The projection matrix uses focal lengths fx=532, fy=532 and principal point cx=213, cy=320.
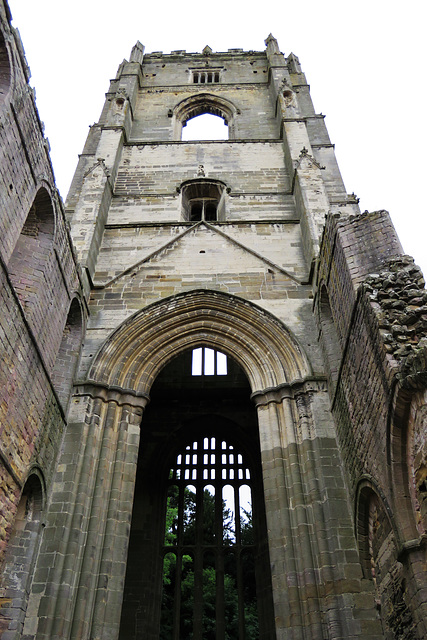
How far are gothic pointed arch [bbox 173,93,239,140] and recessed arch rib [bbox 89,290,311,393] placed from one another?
8.25m

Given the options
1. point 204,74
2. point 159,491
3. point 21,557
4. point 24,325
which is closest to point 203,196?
point 159,491

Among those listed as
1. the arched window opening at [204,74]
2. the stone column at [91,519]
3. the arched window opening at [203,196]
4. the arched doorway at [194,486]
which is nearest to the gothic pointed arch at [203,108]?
the arched window opening at [204,74]

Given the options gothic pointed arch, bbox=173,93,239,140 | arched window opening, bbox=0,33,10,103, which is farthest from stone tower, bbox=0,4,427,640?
gothic pointed arch, bbox=173,93,239,140

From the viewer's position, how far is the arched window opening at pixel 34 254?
22.9 ft

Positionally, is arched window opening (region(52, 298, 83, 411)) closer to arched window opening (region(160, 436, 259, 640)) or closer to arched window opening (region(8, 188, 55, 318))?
arched window opening (region(8, 188, 55, 318))

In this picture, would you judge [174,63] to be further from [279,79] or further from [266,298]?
[266,298]

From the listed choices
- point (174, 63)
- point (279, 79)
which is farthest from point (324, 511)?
point (174, 63)

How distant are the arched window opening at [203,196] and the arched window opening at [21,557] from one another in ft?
24.0

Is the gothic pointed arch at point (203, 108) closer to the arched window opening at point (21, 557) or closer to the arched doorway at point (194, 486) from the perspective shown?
the arched doorway at point (194, 486)

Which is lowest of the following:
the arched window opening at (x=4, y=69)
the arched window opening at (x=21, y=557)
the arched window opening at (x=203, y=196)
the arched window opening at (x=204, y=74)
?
the arched window opening at (x=21, y=557)

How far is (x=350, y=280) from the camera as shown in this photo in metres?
6.53

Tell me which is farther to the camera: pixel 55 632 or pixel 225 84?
pixel 225 84

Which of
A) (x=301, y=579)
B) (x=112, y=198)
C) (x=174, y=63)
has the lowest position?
(x=301, y=579)

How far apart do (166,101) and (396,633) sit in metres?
15.1
